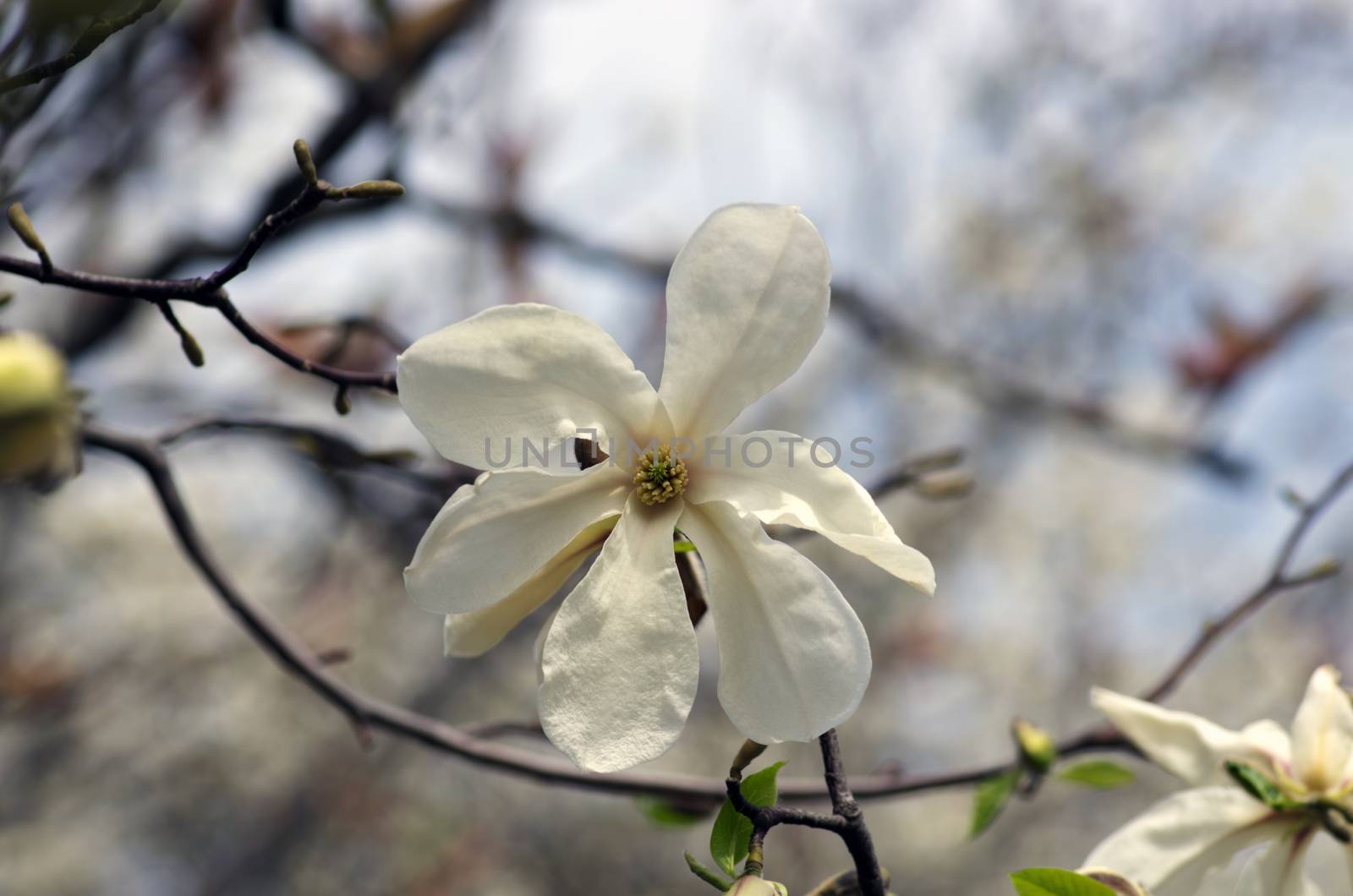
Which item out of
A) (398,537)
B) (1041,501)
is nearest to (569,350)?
(398,537)

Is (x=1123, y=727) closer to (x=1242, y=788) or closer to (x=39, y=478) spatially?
(x=1242, y=788)

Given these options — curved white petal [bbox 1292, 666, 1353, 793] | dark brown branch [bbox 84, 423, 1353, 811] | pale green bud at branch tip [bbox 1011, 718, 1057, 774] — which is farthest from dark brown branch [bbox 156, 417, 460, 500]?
curved white petal [bbox 1292, 666, 1353, 793]

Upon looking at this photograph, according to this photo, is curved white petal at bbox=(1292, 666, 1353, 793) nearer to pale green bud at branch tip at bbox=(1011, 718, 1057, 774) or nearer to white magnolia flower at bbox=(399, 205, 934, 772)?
pale green bud at branch tip at bbox=(1011, 718, 1057, 774)

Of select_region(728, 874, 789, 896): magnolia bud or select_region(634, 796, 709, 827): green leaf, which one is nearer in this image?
select_region(728, 874, 789, 896): magnolia bud

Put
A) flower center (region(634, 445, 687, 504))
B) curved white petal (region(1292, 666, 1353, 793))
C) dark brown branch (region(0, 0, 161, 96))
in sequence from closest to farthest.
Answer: dark brown branch (region(0, 0, 161, 96)) → flower center (region(634, 445, 687, 504)) → curved white petal (region(1292, 666, 1353, 793))

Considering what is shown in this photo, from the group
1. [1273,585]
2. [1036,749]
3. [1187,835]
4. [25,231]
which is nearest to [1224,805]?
[1187,835]

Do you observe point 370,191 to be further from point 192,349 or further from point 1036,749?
point 1036,749

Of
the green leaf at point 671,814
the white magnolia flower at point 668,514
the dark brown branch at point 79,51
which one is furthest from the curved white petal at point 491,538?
the green leaf at point 671,814
